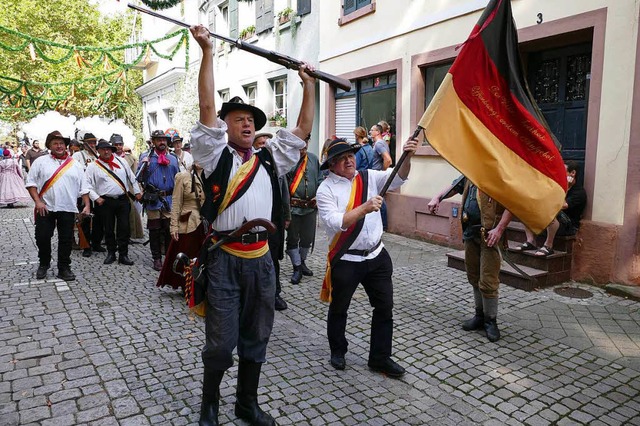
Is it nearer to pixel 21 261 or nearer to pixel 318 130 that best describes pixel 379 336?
pixel 21 261

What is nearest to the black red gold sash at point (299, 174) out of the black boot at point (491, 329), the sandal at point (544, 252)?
the black boot at point (491, 329)

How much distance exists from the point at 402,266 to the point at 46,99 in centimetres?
1429

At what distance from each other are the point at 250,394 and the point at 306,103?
1.94 meters

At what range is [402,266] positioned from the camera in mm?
7766

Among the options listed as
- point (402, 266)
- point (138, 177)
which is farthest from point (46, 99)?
point (402, 266)

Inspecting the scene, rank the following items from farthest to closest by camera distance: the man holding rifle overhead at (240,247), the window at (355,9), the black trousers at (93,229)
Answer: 1. the window at (355,9)
2. the black trousers at (93,229)
3. the man holding rifle overhead at (240,247)

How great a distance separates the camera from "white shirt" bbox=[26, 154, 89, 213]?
6945 millimetres

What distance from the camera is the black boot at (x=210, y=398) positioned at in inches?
127

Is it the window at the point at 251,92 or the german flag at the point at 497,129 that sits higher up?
the window at the point at 251,92

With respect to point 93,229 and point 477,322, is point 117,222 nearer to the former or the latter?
point 93,229

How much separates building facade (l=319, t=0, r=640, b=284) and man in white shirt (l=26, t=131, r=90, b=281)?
589 cm

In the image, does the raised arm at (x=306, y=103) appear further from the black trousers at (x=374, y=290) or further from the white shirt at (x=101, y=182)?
the white shirt at (x=101, y=182)

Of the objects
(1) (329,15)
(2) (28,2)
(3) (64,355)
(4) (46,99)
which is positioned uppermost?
(2) (28,2)

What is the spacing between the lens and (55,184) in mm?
6965
